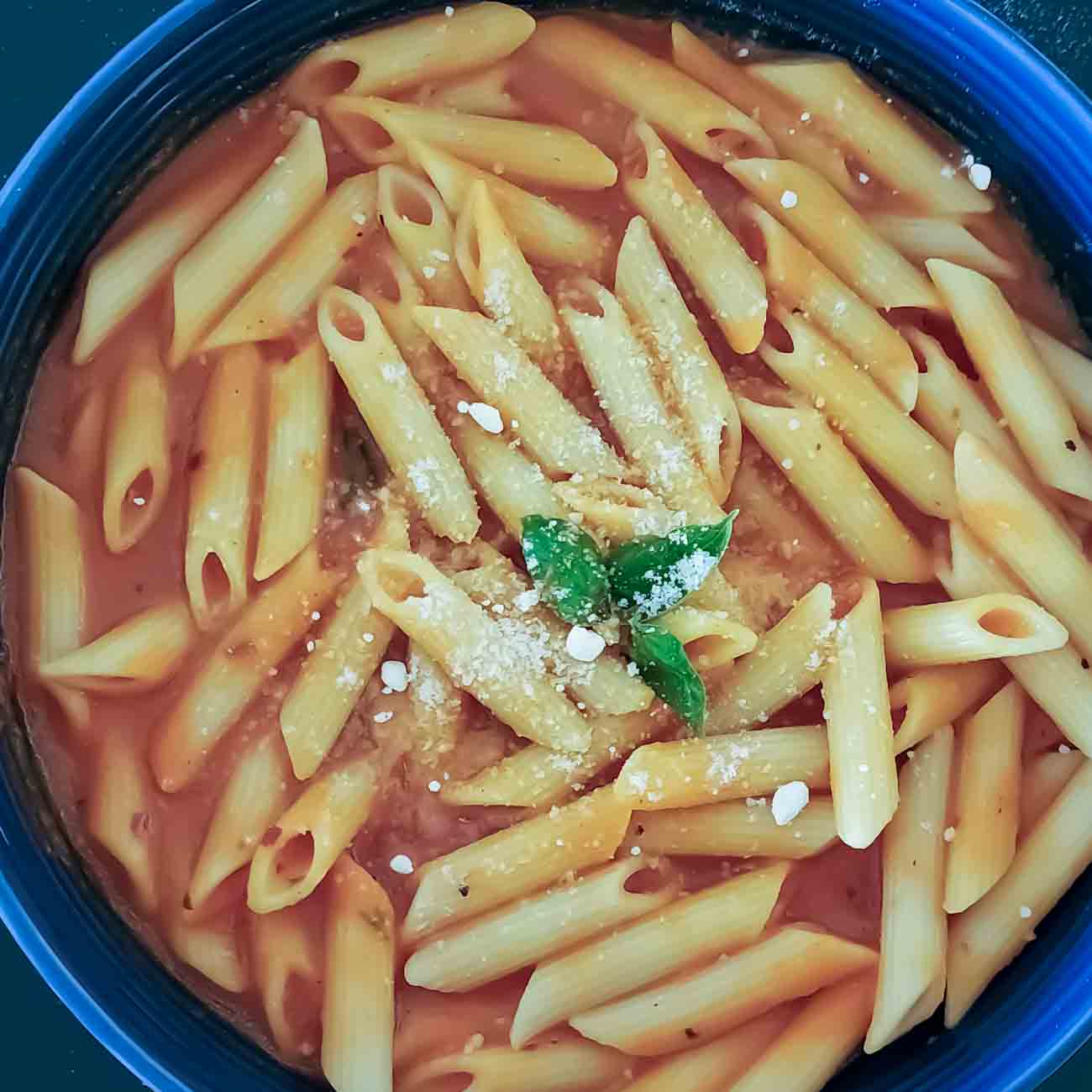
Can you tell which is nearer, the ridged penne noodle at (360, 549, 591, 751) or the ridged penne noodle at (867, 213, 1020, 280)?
the ridged penne noodle at (360, 549, 591, 751)

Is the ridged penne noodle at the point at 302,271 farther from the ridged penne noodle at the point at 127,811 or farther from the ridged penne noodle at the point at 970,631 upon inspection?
the ridged penne noodle at the point at 970,631

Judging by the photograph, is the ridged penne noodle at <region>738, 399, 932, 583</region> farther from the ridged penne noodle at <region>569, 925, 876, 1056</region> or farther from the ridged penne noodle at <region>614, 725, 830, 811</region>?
the ridged penne noodle at <region>569, 925, 876, 1056</region>

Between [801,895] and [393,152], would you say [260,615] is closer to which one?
[393,152]

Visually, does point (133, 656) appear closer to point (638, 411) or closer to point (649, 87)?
point (638, 411)

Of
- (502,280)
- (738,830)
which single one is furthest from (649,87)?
(738,830)

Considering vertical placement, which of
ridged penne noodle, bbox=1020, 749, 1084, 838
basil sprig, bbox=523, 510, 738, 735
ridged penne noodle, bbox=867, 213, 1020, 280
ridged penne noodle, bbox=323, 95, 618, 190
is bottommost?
ridged penne noodle, bbox=1020, 749, 1084, 838

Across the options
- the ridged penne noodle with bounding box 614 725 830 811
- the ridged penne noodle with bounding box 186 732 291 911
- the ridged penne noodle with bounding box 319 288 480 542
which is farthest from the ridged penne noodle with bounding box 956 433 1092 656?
the ridged penne noodle with bounding box 186 732 291 911
